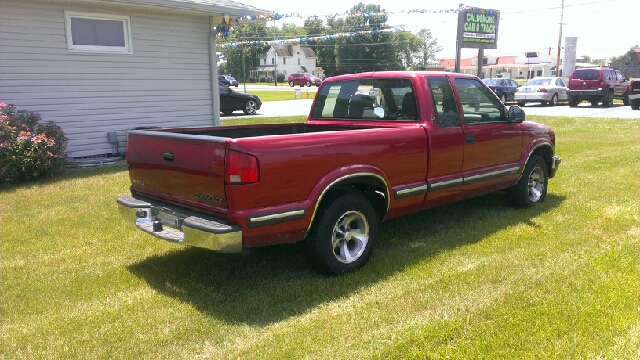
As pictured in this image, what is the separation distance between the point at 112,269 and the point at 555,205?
5.26 metres

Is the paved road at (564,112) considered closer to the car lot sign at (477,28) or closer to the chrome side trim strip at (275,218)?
the car lot sign at (477,28)

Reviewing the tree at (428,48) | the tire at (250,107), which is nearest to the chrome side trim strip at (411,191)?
the tire at (250,107)

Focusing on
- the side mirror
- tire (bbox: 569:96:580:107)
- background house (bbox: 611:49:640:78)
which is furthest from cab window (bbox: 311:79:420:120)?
background house (bbox: 611:49:640:78)

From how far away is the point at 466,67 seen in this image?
345ft

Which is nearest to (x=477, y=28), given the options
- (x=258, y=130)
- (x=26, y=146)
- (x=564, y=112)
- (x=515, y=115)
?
(x=564, y=112)

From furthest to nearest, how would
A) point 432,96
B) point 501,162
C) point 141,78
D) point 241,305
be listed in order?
1. point 141,78
2. point 501,162
3. point 432,96
4. point 241,305

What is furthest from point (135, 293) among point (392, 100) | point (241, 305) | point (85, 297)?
point (392, 100)

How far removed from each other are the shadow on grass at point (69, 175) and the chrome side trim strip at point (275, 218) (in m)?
5.54

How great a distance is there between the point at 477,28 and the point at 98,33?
1704 cm

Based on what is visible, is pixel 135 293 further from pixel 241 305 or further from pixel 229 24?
pixel 229 24

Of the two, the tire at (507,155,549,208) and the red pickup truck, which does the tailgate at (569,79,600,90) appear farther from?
the red pickup truck

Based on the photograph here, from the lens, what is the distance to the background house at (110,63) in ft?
29.7

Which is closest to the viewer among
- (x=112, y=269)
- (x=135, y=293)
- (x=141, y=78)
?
(x=135, y=293)

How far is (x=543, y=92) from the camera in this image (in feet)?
85.5
